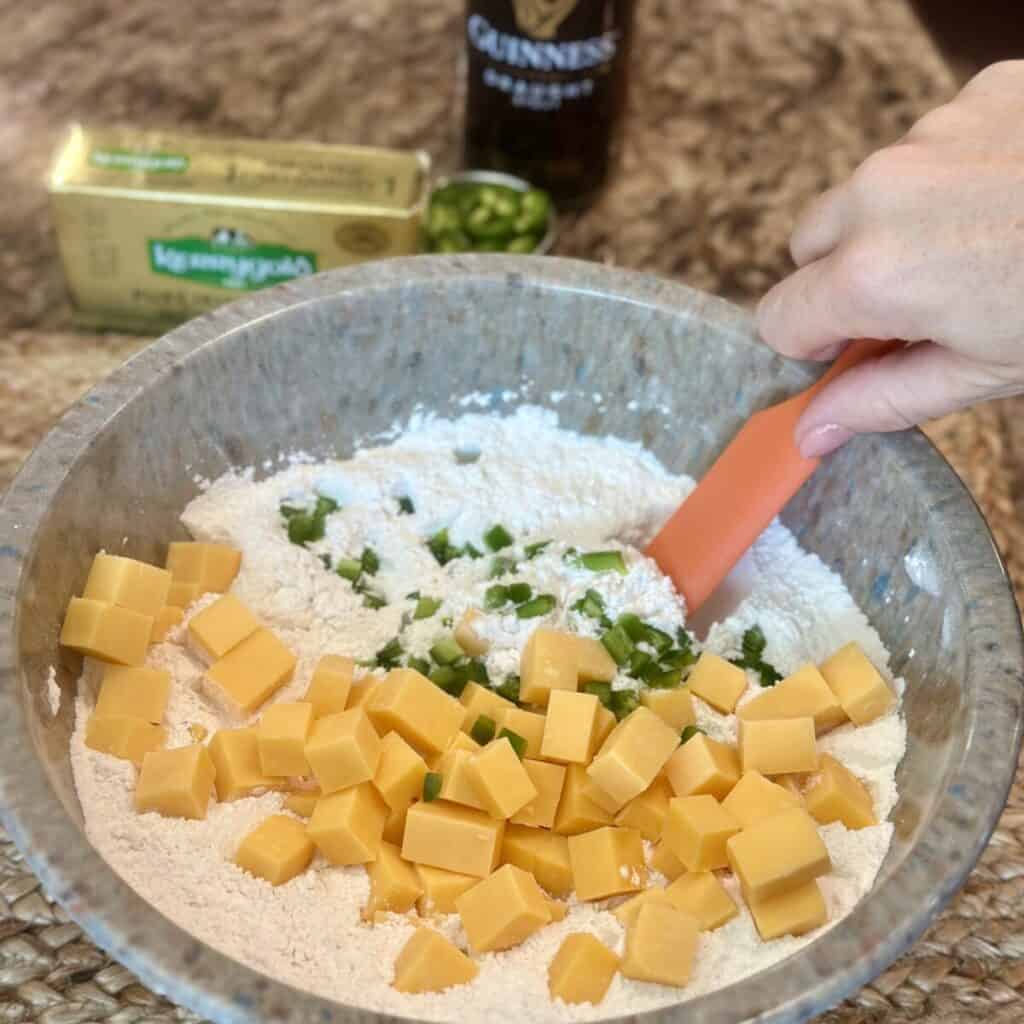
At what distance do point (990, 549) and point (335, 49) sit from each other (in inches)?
44.1

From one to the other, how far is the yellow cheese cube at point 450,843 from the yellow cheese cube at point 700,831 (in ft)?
0.36

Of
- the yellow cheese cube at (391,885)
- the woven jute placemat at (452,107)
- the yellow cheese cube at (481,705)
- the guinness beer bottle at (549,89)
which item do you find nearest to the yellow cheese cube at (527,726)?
the yellow cheese cube at (481,705)

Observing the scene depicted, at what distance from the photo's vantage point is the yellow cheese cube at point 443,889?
2.53ft

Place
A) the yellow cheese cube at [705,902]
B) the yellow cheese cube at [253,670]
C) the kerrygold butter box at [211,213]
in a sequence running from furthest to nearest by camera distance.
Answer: the kerrygold butter box at [211,213] < the yellow cheese cube at [253,670] < the yellow cheese cube at [705,902]

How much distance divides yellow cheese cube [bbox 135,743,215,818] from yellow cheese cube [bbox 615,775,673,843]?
0.25 m

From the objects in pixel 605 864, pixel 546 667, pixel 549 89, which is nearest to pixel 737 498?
pixel 546 667

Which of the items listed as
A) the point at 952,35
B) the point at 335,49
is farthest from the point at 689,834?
the point at 952,35

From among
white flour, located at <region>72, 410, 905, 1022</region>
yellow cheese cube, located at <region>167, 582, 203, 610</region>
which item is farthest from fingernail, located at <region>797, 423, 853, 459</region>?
yellow cheese cube, located at <region>167, 582, 203, 610</region>

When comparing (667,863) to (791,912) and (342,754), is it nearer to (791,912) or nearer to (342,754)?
(791,912)

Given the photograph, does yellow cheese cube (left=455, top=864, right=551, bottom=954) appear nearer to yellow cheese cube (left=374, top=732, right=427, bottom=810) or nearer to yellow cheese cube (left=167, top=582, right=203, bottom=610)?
yellow cheese cube (left=374, top=732, right=427, bottom=810)

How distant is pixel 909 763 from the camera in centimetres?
81

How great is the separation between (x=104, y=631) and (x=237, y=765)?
117mm

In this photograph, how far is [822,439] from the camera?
2.91 feet

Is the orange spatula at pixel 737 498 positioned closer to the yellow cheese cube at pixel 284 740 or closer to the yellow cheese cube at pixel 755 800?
the yellow cheese cube at pixel 755 800
